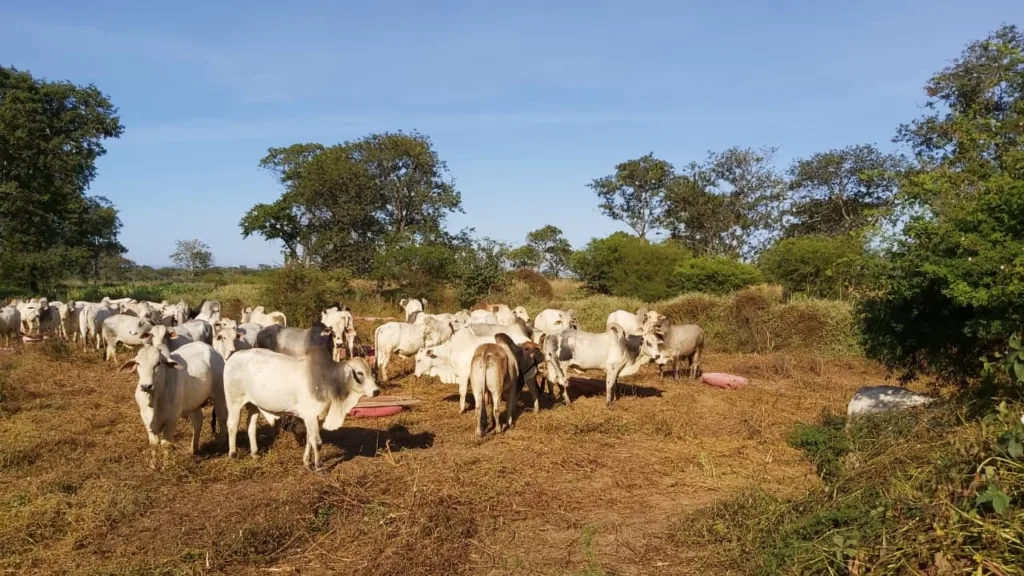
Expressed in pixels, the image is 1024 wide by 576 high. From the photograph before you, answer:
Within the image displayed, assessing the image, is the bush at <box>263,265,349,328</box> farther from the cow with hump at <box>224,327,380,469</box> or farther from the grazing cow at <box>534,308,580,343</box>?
the cow with hump at <box>224,327,380,469</box>

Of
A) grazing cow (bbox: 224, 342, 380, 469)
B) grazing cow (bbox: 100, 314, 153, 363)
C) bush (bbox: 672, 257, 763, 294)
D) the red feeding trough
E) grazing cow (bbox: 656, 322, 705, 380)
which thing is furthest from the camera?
bush (bbox: 672, 257, 763, 294)

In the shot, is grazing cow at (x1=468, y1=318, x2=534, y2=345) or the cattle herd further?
grazing cow at (x1=468, y1=318, x2=534, y2=345)

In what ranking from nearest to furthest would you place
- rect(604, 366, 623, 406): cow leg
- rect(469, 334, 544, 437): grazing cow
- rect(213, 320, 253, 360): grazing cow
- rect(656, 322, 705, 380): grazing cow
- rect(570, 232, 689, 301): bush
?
rect(469, 334, 544, 437): grazing cow < rect(213, 320, 253, 360): grazing cow < rect(604, 366, 623, 406): cow leg < rect(656, 322, 705, 380): grazing cow < rect(570, 232, 689, 301): bush

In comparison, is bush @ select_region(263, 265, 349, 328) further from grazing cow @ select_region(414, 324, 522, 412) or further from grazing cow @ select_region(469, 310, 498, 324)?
grazing cow @ select_region(414, 324, 522, 412)

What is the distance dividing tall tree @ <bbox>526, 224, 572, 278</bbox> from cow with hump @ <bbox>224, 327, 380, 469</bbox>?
41553 millimetres

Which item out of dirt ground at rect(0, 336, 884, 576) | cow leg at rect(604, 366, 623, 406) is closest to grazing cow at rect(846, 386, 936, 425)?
dirt ground at rect(0, 336, 884, 576)

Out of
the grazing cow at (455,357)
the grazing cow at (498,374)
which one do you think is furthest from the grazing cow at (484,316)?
the grazing cow at (498,374)

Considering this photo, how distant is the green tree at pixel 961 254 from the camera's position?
5684 mm

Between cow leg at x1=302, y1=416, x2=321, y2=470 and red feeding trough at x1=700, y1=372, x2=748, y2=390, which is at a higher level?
cow leg at x1=302, y1=416, x2=321, y2=470

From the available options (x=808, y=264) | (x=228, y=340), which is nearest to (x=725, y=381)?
(x=228, y=340)

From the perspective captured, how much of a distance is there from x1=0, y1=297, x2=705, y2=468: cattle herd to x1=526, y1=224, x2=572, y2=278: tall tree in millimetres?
28668

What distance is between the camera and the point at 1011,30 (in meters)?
23.8

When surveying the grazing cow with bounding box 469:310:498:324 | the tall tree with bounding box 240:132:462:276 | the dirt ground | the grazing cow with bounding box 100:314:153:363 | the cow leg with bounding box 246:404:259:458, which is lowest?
the dirt ground

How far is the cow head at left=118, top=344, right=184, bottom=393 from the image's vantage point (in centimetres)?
774
